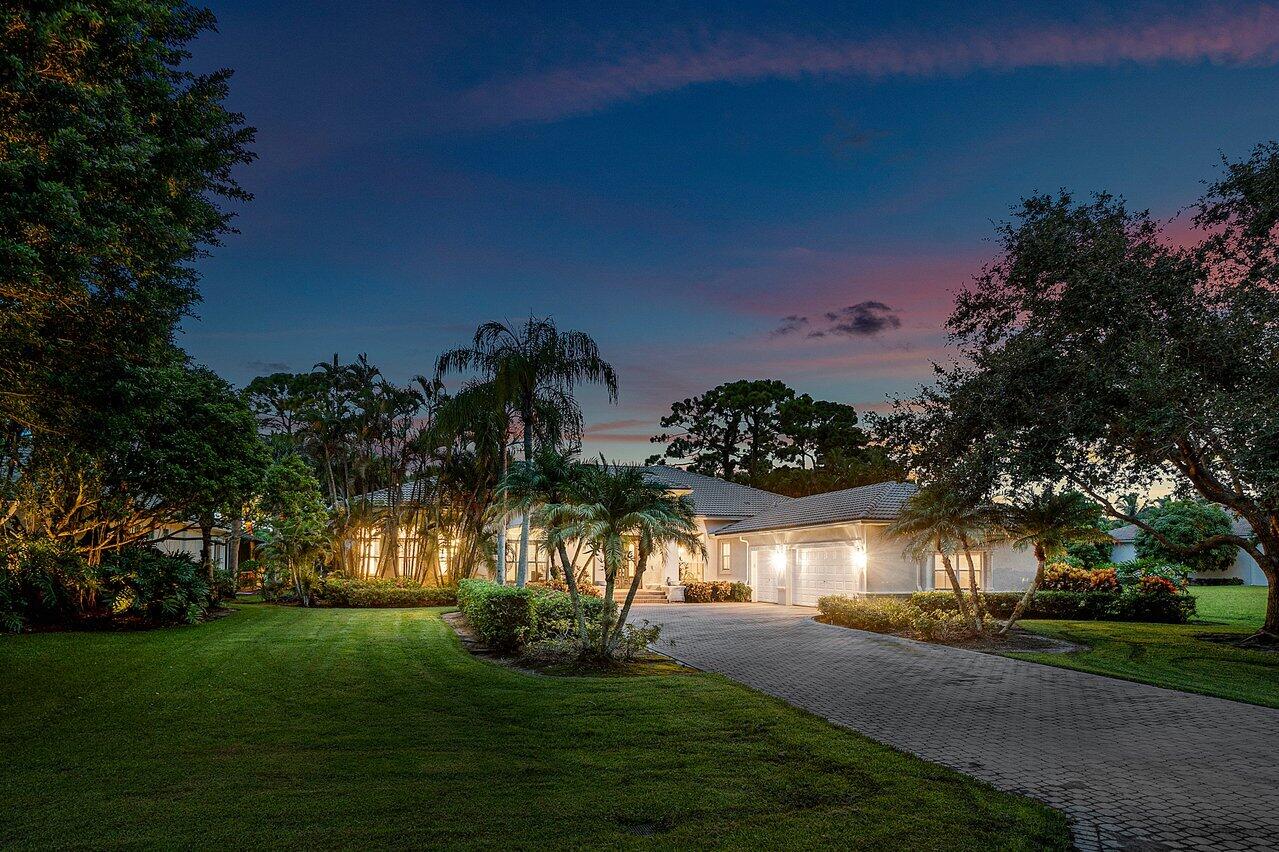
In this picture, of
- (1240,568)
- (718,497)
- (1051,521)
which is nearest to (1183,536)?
(1240,568)

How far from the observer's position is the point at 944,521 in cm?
1656

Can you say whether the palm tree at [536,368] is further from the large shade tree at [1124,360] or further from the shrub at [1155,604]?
the shrub at [1155,604]

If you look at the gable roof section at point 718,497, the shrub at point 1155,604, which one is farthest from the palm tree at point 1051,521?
the gable roof section at point 718,497

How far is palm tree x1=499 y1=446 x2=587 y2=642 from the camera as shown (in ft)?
42.8

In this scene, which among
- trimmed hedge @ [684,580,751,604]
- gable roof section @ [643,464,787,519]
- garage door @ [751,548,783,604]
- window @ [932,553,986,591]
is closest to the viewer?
window @ [932,553,986,591]

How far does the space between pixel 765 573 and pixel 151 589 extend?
65.7ft

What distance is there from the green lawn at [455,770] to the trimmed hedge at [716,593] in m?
17.6

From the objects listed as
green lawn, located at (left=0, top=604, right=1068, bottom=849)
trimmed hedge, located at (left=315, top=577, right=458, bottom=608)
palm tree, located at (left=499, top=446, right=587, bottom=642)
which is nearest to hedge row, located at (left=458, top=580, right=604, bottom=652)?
palm tree, located at (left=499, top=446, right=587, bottom=642)

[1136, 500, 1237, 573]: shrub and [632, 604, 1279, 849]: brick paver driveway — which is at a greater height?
[1136, 500, 1237, 573]: shrub

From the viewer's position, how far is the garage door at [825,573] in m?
24.4

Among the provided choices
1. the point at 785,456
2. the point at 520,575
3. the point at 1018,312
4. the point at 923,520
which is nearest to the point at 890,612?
the point at 923,520

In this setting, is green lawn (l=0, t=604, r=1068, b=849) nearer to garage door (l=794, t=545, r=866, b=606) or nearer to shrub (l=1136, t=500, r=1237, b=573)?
garage door (l=794, t=545, r=866, b=606)

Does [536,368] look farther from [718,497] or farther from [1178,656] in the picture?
[718,497]

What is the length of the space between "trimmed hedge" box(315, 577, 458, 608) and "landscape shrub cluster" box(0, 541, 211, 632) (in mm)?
6303
